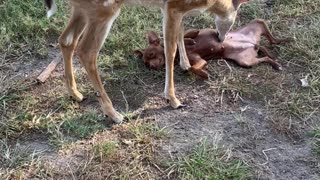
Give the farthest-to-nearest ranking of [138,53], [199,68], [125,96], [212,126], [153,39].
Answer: [138,53] → [153,39] → [199,68] → [125,96] → [212,126]

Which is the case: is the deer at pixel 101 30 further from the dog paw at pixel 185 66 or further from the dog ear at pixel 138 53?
the dog ear at pixel 138 53

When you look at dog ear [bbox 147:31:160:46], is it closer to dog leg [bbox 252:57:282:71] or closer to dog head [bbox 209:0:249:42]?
dog head [bbox 209:0:249:42]

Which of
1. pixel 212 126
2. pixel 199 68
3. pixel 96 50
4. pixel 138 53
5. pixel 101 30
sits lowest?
pixel 212 126

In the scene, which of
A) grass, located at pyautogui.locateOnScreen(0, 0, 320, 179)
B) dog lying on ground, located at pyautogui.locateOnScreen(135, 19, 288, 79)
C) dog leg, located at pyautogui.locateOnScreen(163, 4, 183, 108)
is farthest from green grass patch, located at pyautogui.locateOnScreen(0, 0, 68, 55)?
dog leg, located at pyautogui.locateOnScreen(163, 4, 183, 108)

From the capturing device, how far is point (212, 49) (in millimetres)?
4703

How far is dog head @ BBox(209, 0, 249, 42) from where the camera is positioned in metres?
4.46

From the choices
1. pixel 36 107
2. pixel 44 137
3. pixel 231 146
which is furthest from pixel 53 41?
pixel 231 146

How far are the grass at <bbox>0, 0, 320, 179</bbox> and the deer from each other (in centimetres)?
20

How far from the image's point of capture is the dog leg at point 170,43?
4094mm

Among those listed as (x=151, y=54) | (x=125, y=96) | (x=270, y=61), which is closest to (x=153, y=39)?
(x=151, y=54)

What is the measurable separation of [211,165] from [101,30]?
1188 millimetres

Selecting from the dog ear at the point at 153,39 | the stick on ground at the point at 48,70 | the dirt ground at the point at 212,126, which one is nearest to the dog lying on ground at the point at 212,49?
the dog ear at the point at 153,39

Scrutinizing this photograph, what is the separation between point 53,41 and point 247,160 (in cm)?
223

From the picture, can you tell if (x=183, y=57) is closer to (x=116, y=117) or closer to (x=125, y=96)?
(x=125, y=96)
